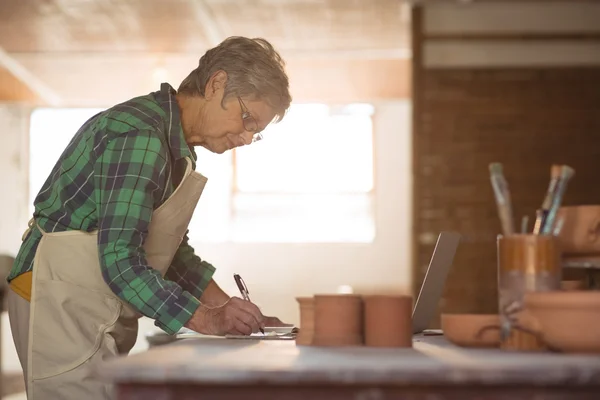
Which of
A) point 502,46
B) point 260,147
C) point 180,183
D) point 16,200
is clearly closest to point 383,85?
point 260,147

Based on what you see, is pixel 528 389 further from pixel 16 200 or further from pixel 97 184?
pixel 16 200

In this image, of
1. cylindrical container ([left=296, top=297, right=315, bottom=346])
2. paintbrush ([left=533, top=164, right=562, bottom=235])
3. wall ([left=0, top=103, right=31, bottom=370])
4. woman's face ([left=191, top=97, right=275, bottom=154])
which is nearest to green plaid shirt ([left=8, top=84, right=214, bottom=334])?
woman's face ([left=191, top=97, right=275, bottom=154])

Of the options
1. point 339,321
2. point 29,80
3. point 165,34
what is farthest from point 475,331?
point 29,80

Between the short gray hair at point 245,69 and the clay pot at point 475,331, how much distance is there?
0.85 m

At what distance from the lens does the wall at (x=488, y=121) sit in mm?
5277

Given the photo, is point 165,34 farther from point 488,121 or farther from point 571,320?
point 571,320

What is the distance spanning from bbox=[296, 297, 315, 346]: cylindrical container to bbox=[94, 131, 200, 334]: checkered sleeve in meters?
0.29

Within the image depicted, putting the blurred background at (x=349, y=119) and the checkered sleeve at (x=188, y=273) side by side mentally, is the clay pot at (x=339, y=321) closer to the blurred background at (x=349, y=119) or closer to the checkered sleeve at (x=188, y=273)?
the checkered sleeve at (x=188, y=273)

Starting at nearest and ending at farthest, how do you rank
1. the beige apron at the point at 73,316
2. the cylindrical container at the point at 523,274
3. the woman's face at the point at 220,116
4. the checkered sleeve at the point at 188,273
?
the cylindrical container at the point at 523,274
the beige apron at the point at 73,316
the woman's face at the point at 220,116
the checkered sleeve at the point at 188,273

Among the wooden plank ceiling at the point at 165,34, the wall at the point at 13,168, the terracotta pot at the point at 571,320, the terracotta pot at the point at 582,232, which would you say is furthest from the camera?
the wall at the point at 13,168

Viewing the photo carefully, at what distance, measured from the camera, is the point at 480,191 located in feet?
17.3

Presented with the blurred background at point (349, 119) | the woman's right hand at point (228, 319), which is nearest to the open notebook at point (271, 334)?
the woman's right hand at point (228, 319)

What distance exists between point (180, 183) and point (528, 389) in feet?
3.70

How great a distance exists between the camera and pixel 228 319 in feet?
5.68
